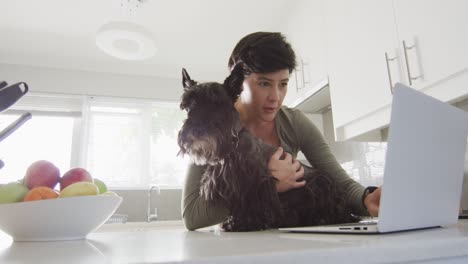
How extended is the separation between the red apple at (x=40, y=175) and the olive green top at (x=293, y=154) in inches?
14.4

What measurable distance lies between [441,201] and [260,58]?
1.94ft

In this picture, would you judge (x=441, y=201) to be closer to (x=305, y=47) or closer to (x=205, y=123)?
(x=205, y=123)

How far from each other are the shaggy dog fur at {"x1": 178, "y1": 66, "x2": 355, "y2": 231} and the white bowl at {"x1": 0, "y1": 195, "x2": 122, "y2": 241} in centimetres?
28

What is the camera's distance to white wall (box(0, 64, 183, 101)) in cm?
338

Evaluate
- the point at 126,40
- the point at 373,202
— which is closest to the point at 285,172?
the point at 373,202

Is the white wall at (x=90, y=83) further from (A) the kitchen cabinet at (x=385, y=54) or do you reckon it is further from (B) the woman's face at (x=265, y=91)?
(B) the woman's face at (x=265, y=91)

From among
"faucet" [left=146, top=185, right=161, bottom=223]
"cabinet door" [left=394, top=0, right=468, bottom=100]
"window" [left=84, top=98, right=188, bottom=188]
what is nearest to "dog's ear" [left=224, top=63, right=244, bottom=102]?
"cabinet door" [left=394, top=0, right=468, bottom=100]

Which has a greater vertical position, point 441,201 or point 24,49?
point 24,49

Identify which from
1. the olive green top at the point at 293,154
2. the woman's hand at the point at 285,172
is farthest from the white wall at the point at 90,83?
the woman's hand at the point at 285,172

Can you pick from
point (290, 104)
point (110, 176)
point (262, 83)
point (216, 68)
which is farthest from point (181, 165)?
point (262, 83)

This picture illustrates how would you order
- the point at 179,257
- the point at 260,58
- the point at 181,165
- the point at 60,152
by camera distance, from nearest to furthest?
the point at 179,257, the point at 260,58, the point at 60,152, the point at 181,165

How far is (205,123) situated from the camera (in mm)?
868

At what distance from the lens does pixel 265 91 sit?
103cm

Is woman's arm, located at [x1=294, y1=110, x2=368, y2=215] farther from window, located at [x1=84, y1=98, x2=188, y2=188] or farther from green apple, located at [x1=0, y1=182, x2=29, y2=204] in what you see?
window, located at [x1=84, y1=98, x2=188, y2=188]
